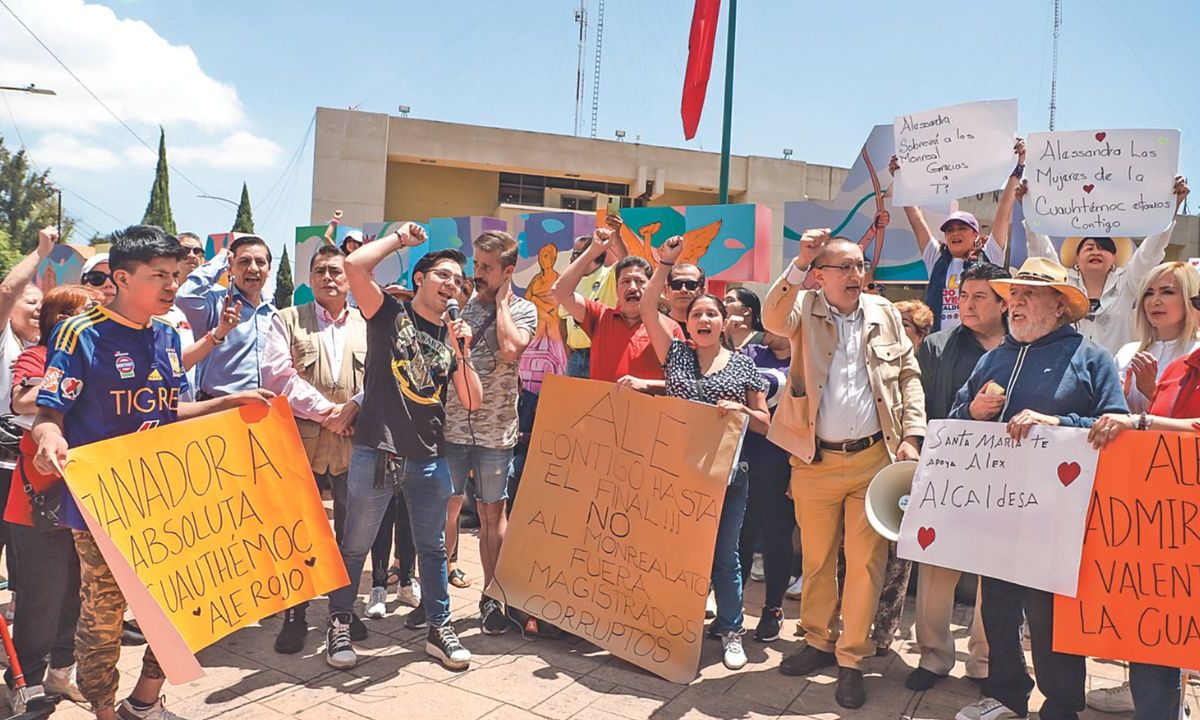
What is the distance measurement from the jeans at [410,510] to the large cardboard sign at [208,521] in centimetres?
20

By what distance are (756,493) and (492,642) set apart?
1680 millimetres

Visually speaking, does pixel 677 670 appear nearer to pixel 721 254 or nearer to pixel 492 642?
pixel 492 642

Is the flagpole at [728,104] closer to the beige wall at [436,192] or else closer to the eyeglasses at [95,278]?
the eyeglasses at [95,278]

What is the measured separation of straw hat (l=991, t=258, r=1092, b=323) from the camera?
326cm

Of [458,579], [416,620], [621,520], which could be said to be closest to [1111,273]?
[621,520]

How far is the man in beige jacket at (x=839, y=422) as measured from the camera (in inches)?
148

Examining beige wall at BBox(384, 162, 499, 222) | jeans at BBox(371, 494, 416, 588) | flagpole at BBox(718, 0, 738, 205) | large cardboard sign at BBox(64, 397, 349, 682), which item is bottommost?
jeans at BBox(371, 494, 416, 588)

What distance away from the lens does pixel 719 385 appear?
13.4 ft

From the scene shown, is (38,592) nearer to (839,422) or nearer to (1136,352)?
(839,422)

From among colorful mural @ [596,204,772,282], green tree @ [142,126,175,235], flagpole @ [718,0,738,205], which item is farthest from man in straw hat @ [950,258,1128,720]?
green tree @ [142,126,175,235]

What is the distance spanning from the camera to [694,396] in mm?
4102

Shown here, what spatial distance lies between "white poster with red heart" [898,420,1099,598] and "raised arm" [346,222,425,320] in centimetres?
244

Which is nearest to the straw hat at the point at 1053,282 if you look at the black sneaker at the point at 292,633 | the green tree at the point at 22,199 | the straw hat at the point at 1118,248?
the straw hat at the point at 1118,248

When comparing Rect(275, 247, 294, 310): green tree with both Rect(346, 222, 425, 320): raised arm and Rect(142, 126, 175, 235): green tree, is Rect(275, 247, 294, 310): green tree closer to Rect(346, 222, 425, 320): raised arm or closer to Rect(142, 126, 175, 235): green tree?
Rect(142, 126, 175, 235): green tree
